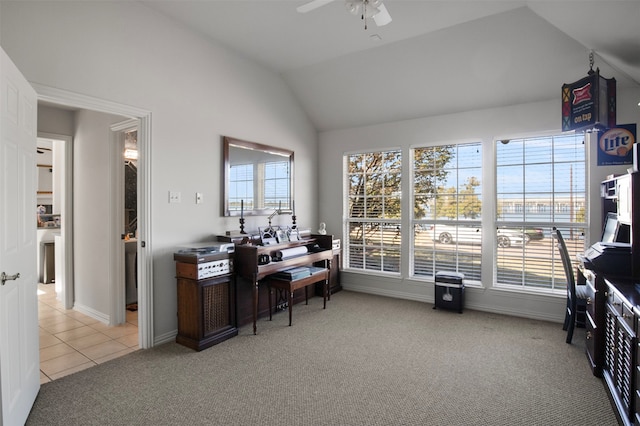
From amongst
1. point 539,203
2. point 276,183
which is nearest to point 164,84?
point 276,183

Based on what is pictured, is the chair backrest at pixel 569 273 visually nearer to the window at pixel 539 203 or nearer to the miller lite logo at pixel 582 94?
the window at pixel 539 203

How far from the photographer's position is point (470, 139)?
441 cm

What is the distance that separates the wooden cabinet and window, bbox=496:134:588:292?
3296 millimetres

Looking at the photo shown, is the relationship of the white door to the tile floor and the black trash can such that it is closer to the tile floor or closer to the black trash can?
the tile floor

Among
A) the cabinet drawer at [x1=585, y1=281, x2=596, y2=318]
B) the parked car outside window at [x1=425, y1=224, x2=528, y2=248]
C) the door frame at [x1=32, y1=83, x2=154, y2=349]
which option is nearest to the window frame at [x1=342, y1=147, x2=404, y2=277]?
the parked car outside window at [x1=425, y1=224, x2=528, y2=248]

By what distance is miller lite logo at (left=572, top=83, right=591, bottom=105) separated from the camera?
3041mm

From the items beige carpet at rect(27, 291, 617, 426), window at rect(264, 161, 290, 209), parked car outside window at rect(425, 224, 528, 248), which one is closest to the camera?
beige carpet at rect(27, 291, 617, 426)

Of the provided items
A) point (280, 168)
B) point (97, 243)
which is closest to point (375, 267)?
point (280, 168)

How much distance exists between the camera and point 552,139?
3980 millimetres

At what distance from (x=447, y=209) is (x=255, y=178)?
8.36 ft

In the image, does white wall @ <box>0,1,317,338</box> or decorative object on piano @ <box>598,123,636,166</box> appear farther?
decorative object on piano @ <box>598,123,636,166</box>

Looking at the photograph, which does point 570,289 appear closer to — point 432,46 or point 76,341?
point 432,46

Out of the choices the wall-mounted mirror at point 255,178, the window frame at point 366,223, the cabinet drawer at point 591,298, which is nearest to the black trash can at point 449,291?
the window frame at point 366,223

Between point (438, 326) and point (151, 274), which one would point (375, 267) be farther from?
point (151, 274)
